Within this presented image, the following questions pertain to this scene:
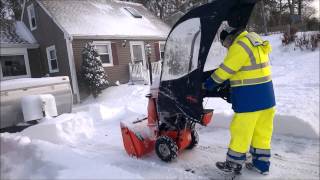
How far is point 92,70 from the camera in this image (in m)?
14.5

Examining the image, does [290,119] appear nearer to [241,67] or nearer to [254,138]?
[254,138]

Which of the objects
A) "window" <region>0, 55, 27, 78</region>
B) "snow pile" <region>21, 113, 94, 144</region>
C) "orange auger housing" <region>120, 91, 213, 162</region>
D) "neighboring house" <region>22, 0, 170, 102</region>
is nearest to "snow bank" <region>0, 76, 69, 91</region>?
"snow pile" <region>21, 113, 94, 144</region>

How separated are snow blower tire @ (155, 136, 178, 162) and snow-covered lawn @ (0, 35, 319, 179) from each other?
0.12 m

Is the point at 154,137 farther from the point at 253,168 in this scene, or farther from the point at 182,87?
the point at 253,168

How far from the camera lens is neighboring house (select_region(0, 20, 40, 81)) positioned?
53.1 feet

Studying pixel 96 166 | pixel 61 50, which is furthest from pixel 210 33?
pixel 61 50

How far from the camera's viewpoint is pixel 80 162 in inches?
177

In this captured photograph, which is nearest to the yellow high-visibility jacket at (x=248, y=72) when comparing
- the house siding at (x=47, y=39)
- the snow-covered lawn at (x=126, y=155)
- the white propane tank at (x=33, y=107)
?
the snow-covered lawn at (x=126, y=155)

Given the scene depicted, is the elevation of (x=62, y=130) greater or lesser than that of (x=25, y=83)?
lesser

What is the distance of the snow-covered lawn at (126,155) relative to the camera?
13.5ft

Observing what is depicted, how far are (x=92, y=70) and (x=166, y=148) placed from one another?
10.6 metres

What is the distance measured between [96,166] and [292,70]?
9631 millimetres

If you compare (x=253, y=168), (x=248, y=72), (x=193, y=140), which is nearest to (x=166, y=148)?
(x=193, y=140)

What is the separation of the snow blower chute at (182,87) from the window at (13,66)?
13.7 m
